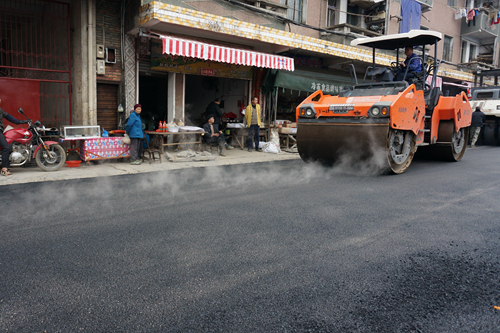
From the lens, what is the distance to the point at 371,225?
416 centimetres

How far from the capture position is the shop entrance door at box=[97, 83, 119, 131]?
11039 millimetres

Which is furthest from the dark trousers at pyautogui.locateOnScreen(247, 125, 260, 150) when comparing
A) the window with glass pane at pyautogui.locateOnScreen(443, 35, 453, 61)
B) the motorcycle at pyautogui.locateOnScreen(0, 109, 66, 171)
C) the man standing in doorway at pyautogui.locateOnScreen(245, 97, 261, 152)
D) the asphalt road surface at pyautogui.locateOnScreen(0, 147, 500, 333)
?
the window with glass pane at pyautogui.locateOnScreen(443, 35, 453, 61)

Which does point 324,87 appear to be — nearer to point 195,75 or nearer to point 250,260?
point 195,75

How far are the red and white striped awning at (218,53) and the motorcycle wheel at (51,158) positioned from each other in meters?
3.62

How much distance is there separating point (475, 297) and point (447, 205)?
2691mm

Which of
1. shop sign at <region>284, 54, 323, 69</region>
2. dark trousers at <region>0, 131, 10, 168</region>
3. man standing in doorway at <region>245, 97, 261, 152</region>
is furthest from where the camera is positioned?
shop sign at <region>284, 54, 323, 69</region>

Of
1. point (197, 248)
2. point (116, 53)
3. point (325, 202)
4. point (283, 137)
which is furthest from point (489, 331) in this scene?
point (283, 137)

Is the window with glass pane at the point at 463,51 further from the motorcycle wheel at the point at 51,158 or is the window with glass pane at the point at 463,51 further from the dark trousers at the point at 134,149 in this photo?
the motorcycle wheel at the point at 51,158

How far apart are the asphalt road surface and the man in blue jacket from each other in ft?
12.2

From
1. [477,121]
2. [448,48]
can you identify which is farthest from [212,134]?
[448,48]

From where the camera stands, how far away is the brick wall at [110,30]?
10711 millimetres

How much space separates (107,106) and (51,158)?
3249 mm

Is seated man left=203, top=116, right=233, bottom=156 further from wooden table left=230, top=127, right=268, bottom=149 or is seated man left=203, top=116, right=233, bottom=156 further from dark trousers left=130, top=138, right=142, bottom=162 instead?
dark trousers left=130, top=138, right=142, bottom=162

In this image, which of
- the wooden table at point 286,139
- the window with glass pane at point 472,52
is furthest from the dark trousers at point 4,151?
the window with glass pane at point 472,52
